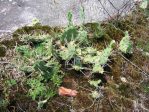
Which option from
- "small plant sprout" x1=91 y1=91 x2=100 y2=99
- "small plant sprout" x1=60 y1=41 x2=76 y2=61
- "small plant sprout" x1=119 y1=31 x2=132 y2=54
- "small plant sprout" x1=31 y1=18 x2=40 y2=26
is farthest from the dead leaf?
"small plant sprout" x1=31 y1=18 x2=40 y2=26

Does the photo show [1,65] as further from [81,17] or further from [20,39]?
[81,17]

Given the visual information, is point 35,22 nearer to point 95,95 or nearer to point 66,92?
point 66,92

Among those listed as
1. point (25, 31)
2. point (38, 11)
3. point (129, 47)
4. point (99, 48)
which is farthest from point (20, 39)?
point (129, 47)

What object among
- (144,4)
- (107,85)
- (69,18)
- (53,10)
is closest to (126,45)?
(107,85)

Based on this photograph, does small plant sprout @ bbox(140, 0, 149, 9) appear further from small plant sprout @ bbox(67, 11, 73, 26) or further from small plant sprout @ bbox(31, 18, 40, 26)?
small plant sprout @ bbox(31, 18, 40, 26)

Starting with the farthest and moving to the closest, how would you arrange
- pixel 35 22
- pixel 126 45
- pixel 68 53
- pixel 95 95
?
pixel 35 22
pixel 126 45
pixel 68 53
pixel 95 95
